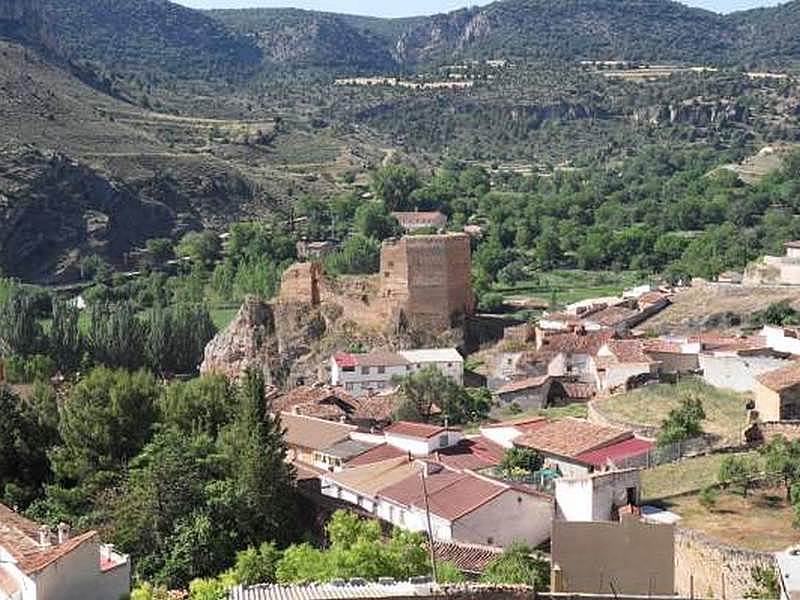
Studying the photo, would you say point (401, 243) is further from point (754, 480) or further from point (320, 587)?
point (320, 587)

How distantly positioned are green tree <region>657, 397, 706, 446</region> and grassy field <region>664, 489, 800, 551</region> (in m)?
2.63

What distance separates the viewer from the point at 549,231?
6894cm

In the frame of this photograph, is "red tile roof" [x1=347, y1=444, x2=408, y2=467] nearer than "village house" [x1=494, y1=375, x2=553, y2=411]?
Yes

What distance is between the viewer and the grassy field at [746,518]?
52.5 feet

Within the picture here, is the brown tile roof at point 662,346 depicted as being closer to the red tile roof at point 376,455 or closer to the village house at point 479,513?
the red tile roof at point 376,455

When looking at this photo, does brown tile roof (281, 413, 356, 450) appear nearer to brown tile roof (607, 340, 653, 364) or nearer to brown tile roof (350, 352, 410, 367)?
brown tile roof (607, 340, 653, 364)

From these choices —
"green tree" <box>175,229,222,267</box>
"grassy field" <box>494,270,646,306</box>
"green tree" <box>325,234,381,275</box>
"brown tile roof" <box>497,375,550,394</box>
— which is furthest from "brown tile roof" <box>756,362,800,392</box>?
"green tree" <box>175,229,222,267</box>

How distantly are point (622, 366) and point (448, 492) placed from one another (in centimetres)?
1029

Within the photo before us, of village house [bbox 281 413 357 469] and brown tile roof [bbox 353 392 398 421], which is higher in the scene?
village house [bbox 281 413 357 469]

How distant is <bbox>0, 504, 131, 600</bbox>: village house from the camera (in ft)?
42.2

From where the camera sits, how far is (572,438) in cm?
2167

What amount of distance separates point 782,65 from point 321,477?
13437cm

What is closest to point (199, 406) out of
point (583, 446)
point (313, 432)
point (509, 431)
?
point (313, 432)

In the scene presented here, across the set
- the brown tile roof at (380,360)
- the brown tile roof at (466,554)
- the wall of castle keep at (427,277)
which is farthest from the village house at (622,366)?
the brown tile roof at (466,554)
